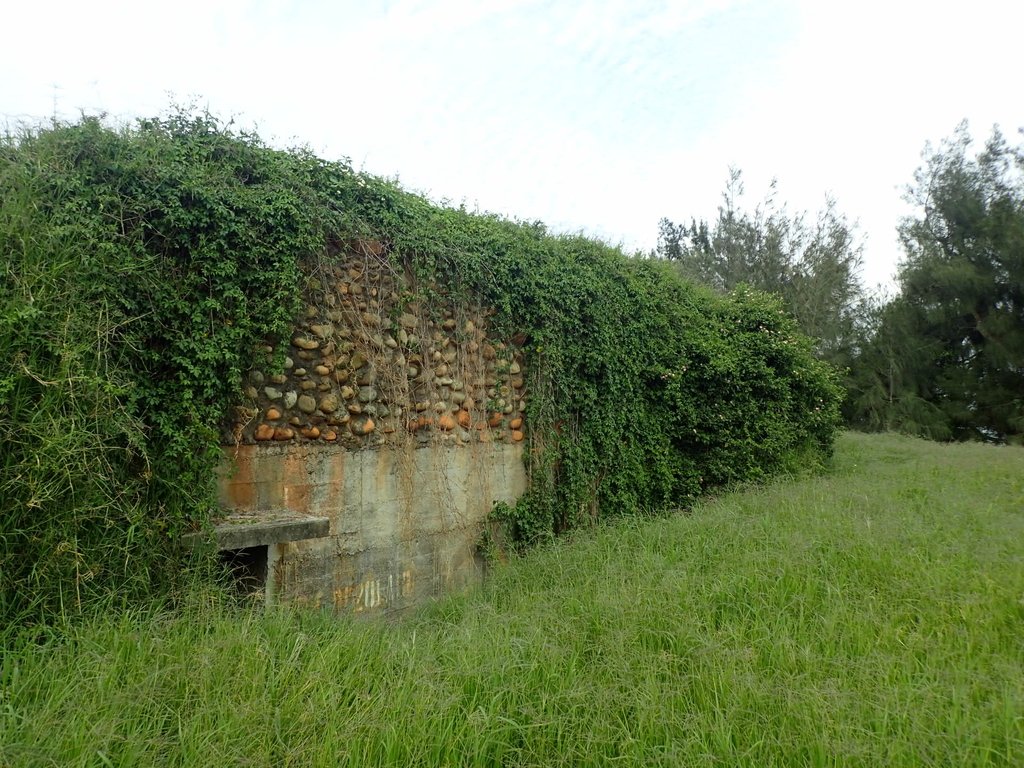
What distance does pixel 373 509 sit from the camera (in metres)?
4.71

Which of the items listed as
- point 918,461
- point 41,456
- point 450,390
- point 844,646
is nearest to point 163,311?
point 41,456

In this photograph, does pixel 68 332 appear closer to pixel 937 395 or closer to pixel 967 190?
pixel 937 395

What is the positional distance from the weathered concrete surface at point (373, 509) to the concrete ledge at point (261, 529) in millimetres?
109

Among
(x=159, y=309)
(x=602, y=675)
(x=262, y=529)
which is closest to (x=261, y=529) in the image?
(x=262, y=529)

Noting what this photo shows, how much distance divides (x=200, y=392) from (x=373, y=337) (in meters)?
1.43

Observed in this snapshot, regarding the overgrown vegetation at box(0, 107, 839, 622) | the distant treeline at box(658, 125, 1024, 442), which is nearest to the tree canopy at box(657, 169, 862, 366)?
the distant treeline at box(658, 125, 1024, 442)

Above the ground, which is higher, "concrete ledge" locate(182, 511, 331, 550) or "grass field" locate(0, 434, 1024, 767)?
"concrete ledge" locate(182, 511, 331, 550)

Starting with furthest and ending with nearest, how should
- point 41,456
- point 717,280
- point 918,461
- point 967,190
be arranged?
point 717,280
point 967,190
point 918,461
point 41,456

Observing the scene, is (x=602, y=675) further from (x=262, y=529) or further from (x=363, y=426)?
(x=363, y=426)

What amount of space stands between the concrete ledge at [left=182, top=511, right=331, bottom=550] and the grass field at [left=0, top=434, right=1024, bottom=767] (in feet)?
1.13

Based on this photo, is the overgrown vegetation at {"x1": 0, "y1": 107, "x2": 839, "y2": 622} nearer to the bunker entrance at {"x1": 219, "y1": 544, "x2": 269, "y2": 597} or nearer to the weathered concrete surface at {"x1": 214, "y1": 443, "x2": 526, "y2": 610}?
the weathered concrete surface at {"x1": 214, "y1": 443, "x2": 526, "y2": 610}

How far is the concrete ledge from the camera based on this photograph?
3.46 m

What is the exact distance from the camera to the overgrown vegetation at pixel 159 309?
9.04 ft

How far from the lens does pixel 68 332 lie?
2881 millimetres
